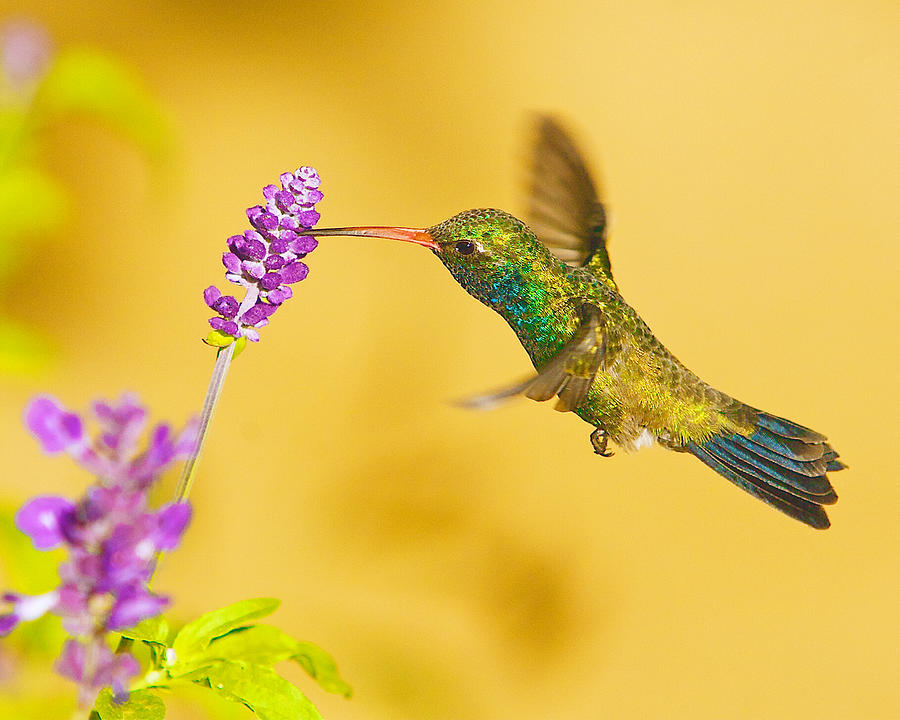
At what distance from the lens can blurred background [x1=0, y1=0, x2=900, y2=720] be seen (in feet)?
A: 7.61

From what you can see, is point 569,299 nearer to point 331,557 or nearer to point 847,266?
point 331,557

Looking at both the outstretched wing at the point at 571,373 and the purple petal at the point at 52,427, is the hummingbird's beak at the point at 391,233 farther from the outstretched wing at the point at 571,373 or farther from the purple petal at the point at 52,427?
the purple petal at the point at 52,427

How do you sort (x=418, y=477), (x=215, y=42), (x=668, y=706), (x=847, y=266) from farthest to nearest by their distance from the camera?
(x=215, y=42), (x=847, y=266), (x=418, y=477), (x=668, y=706)

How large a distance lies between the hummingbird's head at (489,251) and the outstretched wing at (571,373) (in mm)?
81

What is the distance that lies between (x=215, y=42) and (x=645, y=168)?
160 cm

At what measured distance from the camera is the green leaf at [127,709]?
2.19 feet

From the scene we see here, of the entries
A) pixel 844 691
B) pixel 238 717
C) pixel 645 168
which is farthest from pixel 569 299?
pixel 645 168

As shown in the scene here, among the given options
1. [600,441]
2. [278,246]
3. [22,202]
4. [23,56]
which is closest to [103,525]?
[278,246]

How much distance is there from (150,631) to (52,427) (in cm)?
30

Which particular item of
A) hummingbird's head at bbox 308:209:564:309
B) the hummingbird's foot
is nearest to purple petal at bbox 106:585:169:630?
hummingbird's head at bbox 308:209:564:309

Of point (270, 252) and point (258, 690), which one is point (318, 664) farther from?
point (270, 252)

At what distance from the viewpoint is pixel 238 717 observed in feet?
3.33

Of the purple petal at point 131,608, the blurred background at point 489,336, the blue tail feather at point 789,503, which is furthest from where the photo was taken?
the blurred background at point 489,336

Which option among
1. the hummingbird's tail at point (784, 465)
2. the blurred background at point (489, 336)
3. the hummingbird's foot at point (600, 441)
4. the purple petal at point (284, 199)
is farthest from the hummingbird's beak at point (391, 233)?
the blurred background at point (489, 336)
